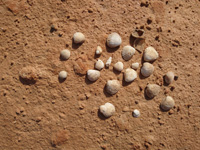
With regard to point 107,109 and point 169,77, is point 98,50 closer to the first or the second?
point 107,109

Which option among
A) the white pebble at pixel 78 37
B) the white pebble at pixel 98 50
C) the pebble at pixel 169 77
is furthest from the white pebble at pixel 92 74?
the pebble at pixel 169 77

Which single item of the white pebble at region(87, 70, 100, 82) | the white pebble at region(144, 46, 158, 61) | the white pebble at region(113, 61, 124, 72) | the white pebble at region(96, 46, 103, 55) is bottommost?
the white pebble at region(87, 70, 100, 82)

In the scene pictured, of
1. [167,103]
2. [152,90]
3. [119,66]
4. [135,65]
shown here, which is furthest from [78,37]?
[167,103]

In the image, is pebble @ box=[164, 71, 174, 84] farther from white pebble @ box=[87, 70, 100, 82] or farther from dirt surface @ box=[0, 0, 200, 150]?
white pebble @ box=[87, 70, 100, 82]

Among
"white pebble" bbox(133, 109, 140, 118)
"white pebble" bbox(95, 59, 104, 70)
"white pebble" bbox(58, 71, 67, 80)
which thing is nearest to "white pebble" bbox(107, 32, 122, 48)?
"white pebble" bbox(95, 59, 104, 70)

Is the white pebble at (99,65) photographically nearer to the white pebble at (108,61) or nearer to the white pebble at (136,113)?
the white pebble at (108,61)

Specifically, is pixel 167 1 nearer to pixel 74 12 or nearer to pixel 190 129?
pixel 74 12
